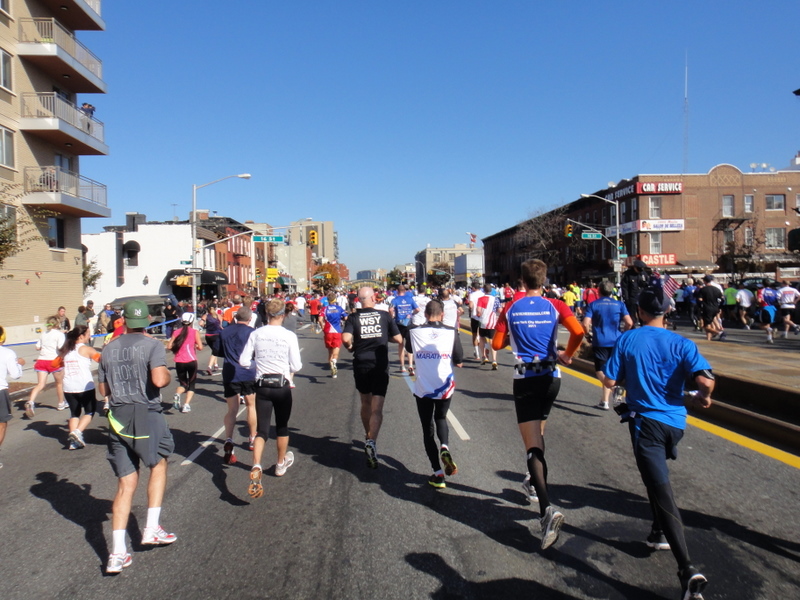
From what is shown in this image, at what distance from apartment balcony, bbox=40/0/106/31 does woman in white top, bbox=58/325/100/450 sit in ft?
73.9

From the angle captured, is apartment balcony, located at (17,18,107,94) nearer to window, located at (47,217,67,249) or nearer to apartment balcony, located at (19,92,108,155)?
apartment balcony, located at (19,92,108,155)

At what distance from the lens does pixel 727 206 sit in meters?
48.8

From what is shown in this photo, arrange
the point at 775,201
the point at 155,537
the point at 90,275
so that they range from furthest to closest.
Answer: the point at 775,201
the point at 90,275
the point at 155,537

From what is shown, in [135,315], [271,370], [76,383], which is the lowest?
[76,383]

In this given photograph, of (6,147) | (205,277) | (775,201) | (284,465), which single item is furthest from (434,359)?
(775,201)

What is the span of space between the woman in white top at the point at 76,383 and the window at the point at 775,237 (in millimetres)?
51983

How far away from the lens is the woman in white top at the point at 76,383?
25.6 ft

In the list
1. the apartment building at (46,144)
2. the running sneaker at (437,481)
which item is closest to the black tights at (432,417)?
the running sneaker at (437,481)

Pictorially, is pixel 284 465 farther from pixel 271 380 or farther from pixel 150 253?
pixel 150 253

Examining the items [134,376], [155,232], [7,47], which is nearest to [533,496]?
[134,376]

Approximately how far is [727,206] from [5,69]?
4881 cm

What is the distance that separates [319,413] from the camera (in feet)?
31.1

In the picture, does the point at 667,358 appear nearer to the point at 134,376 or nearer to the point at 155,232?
the point at 134,376

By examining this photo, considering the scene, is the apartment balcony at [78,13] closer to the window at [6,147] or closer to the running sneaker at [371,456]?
the window at [6,147]
